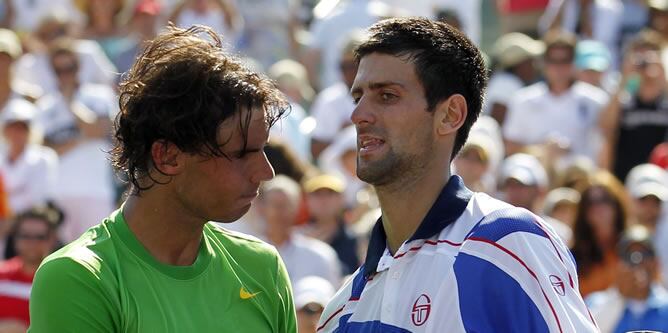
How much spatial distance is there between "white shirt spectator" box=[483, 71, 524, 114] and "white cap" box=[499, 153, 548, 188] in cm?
187

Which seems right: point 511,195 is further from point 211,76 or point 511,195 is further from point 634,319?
point 211,76

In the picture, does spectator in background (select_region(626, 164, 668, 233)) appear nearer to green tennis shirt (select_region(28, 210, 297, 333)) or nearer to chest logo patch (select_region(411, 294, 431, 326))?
green tennis shirt (select_region(28, 210, 297, 333))

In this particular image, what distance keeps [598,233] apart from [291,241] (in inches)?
71.5

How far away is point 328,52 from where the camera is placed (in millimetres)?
12016

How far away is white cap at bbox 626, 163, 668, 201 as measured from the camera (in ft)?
28.2

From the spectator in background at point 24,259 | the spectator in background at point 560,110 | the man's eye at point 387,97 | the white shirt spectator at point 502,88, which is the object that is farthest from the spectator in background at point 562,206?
the man's eye at point 387,97

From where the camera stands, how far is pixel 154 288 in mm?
3566

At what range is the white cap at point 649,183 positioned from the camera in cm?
860

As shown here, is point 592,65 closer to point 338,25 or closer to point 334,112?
point 334,112

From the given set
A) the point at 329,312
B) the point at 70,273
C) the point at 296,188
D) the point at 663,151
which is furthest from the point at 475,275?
the point at 663,151

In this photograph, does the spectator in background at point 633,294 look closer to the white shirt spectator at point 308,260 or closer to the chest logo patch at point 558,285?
the white shirt spectator at point 308,260

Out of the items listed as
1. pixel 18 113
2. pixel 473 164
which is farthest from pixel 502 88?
pixel 18 113

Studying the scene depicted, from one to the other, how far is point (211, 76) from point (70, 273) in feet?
2.00

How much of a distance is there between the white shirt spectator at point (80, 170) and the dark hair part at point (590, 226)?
3164 mm
